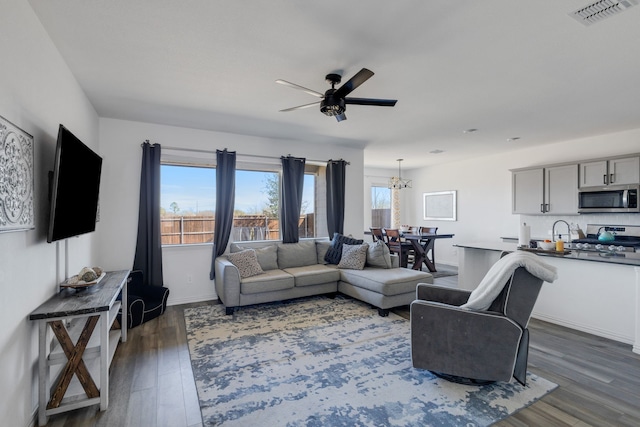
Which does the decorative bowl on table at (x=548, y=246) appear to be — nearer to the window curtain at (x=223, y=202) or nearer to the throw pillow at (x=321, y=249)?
the throw pillow at (x=321, y=249)

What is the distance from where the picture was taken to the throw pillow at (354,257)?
4.48 metres

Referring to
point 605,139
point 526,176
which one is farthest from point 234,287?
point 605,139

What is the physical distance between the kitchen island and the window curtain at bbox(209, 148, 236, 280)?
4166 millimetres

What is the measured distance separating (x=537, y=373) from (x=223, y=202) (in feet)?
13.6

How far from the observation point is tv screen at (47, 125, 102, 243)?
1983 mm

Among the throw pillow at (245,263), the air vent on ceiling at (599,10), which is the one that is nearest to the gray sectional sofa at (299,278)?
the throw pillow at (245,263)

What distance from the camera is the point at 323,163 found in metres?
5.52

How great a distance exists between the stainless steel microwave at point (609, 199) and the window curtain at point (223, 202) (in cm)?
564

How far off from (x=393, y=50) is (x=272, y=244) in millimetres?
3513

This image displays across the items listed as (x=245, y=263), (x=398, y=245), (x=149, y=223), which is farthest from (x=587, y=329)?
(x=149, y=223)

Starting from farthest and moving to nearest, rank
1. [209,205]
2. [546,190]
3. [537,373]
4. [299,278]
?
[546,190] → [209,205] → [299,278] → [537,373]

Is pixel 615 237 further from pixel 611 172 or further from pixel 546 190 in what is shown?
pixel 546 190

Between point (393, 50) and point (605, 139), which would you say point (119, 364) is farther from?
point (605, 139)

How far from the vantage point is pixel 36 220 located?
197 cm
